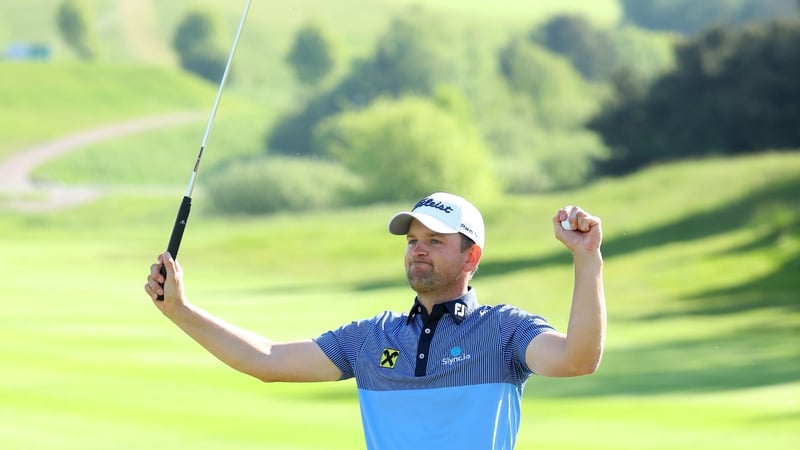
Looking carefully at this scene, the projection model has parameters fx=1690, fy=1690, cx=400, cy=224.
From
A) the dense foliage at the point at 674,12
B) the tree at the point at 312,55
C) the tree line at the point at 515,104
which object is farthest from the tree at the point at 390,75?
the dense foliage at the point at 674,12

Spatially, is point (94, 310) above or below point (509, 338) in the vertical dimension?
above

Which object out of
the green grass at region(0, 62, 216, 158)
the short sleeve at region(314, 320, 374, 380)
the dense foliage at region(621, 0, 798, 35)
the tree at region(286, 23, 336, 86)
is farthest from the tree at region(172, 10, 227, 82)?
the short sleeve at region(314, 320, 374, 380)

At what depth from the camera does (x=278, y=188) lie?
71875 millimetres

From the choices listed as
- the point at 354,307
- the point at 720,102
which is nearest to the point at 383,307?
the point at 354,307

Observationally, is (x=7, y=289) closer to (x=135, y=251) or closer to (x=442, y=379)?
(x=135, y=251)

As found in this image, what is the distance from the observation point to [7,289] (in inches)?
1268

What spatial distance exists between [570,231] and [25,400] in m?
11.2

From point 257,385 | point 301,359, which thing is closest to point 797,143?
point 257,385

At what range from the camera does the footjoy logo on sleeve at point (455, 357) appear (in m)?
4.74

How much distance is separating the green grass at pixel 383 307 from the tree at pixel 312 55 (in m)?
55.4

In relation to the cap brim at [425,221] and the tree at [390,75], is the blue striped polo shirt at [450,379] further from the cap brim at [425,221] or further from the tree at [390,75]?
the tree at [390,75]

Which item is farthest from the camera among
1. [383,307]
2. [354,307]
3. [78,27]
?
[78,27]

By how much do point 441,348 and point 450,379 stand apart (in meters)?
0.10

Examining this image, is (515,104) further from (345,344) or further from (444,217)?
(444,217)
